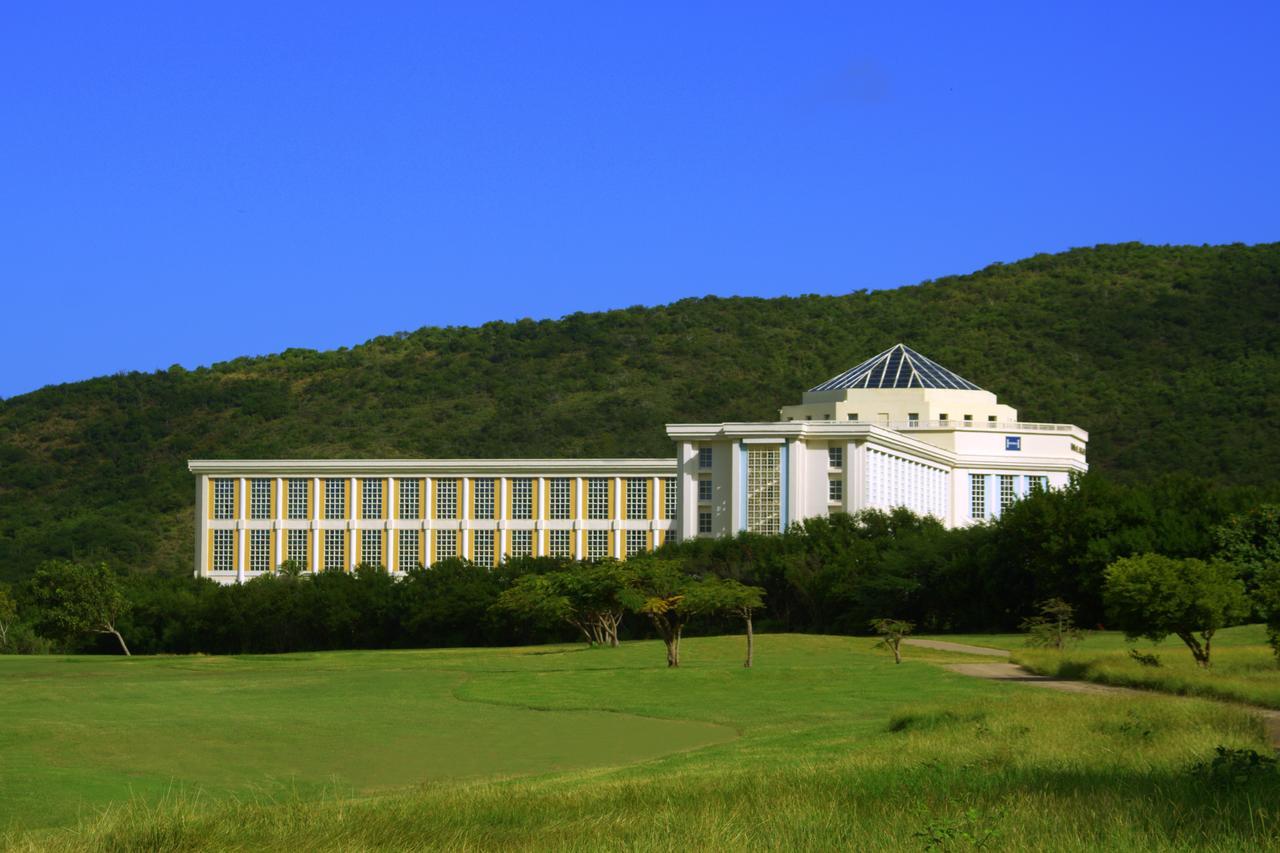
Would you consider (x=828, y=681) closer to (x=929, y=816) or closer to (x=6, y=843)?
(x=929, y=816)

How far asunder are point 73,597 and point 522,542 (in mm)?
30979

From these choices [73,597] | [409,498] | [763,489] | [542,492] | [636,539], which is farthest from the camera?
[409,498]

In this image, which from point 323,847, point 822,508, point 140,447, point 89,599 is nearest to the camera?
point 323,847

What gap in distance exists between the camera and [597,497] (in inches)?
3760

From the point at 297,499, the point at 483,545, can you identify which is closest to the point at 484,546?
the point at 483,545

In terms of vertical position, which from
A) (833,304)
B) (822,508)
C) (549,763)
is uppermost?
(833,304)

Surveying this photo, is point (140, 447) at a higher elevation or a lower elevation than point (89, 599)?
higher

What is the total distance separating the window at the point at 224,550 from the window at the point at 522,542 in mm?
15465

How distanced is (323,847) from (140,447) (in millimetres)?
117940

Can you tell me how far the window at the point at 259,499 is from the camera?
9819 cm

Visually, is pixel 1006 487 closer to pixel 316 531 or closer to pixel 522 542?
pixel 522 542

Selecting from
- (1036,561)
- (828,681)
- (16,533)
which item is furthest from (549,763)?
(16,533)

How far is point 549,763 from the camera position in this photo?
82.5ft

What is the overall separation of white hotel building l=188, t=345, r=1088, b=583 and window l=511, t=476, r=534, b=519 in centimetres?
5
